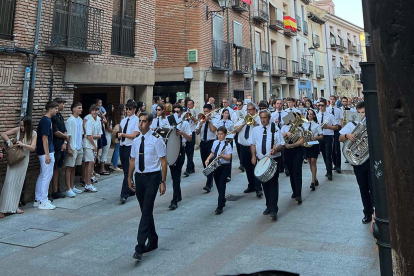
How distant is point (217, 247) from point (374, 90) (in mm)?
3172

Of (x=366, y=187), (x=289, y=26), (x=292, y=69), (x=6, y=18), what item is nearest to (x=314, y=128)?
(x=366, y=187)

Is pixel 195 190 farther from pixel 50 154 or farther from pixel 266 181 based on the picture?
pixel 50 154

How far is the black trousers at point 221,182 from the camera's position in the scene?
6.57 metres

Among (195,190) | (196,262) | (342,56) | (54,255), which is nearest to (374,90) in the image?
(196,262)

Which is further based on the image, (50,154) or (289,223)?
(50,154)

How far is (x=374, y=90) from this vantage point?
9.11 feet

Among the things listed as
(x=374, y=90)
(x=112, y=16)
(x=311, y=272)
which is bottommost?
(x=311, y=272)

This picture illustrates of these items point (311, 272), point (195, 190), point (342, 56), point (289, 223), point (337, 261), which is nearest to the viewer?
point (311, 272)

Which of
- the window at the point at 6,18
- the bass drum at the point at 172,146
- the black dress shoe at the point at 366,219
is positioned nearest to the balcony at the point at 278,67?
the bass drum at the point at 172,146

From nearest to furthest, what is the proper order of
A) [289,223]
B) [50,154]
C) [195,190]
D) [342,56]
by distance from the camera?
[289,223]
[50,154]
[195,190]
[342,56]

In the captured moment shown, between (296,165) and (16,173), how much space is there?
573 cm

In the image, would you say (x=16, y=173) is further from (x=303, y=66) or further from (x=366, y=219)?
(x=303, y=66)

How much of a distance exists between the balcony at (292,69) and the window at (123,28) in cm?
1731

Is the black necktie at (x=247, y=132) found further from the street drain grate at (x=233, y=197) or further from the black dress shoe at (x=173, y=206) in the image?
the black dress shoe at (x=173, y=206)
